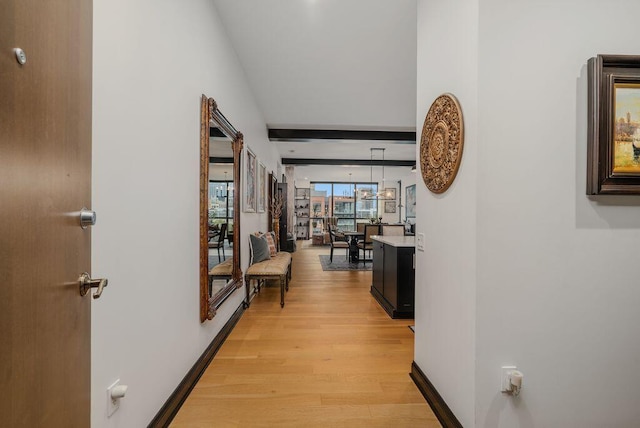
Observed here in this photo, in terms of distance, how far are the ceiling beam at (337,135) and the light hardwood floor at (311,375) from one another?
12.4 ft

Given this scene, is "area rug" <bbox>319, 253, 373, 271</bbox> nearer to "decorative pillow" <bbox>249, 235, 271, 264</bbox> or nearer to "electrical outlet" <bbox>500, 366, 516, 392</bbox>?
"decorative pillow" <bbox>249, 235, 271, 264</bbox>

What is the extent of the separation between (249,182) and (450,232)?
9.59ft

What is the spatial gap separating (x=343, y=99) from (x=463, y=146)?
136 inches

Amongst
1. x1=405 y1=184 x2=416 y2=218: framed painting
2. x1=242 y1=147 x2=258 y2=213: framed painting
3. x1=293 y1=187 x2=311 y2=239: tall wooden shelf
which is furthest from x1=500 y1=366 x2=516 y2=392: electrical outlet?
x1=293 y1=187 x2=311 y2=239: tall wooden shelf

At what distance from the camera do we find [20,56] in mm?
664

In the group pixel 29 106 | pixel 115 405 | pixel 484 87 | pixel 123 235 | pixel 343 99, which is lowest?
pixel 115 405

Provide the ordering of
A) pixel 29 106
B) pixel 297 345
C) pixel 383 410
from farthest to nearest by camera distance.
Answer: pixel 297 345, pixel 383 410, pixel 29 106

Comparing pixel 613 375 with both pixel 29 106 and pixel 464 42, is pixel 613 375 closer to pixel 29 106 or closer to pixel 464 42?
pixel 464 42

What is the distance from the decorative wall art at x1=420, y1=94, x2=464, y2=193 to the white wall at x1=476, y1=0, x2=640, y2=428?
0.16 m

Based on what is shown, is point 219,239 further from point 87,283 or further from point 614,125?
point 614,125

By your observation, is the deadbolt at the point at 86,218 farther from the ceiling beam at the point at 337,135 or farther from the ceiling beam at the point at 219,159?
the ceiling beam at the point at 337,135

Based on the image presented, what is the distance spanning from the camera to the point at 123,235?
49.3 inches

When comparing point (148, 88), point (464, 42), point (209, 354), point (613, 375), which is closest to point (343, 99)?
point (464, 42)

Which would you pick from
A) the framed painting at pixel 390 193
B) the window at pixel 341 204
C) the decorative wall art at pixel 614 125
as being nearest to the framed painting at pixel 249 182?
the decorative wall art at pixel 614 125
